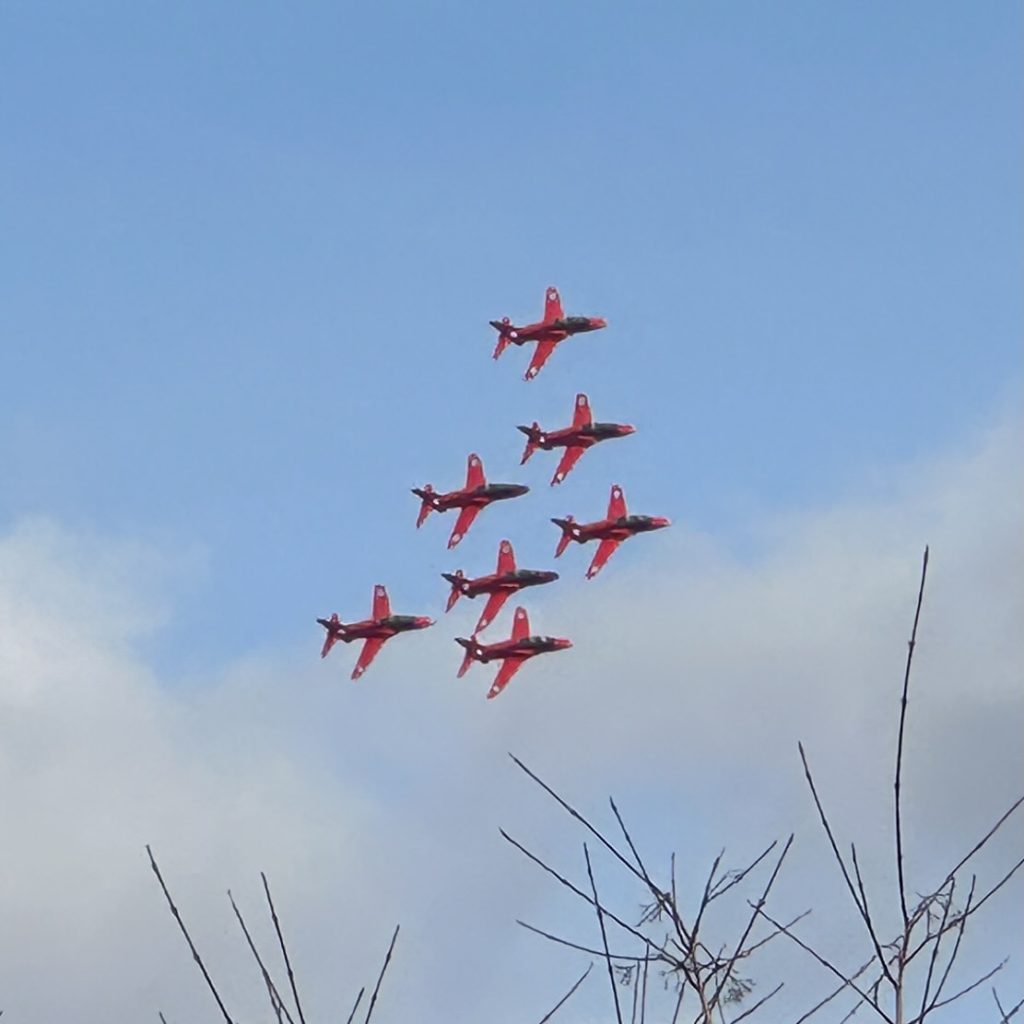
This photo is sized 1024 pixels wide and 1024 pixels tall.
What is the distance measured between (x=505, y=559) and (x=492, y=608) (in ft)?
6.12

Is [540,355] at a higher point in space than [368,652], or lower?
higher

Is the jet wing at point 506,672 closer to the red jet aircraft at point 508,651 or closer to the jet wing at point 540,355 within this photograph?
the red jet aircraft at point 508,651

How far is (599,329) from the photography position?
7225cm

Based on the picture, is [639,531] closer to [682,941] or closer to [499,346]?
[499,346]

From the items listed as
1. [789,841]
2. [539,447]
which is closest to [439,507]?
[539,447]

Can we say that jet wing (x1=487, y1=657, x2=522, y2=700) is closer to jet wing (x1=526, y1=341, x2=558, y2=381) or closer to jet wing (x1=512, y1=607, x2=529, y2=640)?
jet wing (x1=512, y1=607, x2=529, y2=640)

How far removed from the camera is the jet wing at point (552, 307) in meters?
72.0

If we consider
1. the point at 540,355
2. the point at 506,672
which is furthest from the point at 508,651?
the point at 540,355

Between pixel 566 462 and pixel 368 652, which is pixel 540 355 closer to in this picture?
pixel 566 462

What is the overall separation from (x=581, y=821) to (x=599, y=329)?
198 feet

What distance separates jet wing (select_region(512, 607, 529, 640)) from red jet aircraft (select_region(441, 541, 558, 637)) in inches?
28.6

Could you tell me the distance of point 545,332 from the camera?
71750 mm

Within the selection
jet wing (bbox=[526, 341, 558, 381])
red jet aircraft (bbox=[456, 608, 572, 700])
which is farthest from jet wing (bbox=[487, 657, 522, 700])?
jet wing (bbox=[526, 341, 558, 381])

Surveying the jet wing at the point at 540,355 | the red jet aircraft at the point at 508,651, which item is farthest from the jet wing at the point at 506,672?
the jet wing at the point at 540,355
